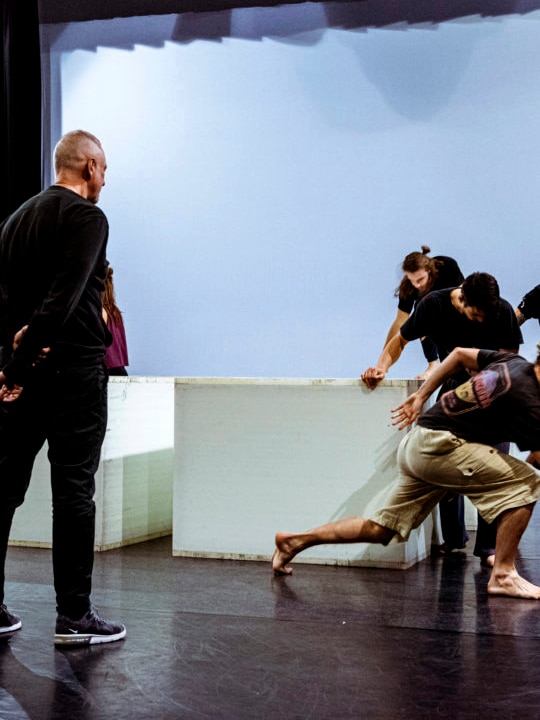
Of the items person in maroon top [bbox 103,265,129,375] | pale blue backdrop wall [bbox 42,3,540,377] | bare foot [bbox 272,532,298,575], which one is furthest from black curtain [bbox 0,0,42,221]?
bare foot [bbox 272,532,298,575]

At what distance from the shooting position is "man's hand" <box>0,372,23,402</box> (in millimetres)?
2605

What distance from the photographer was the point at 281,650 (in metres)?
2.62

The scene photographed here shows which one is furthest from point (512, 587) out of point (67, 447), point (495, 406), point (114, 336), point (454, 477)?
point (114, 336)

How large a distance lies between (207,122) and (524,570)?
380cm

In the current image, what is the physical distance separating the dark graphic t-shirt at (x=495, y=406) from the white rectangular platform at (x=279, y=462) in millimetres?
474

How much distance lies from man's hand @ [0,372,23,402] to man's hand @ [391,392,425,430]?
1.50 metres

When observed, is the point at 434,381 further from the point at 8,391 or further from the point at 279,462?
the point at 8,391

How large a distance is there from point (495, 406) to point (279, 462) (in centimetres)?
104

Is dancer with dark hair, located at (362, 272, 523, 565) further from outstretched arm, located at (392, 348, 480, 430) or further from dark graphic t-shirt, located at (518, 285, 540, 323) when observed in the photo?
dark graphic t-shirt, located at (518, 285, 540, 323)

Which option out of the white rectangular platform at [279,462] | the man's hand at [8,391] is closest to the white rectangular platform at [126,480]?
the white rectangular platform at [279,462]

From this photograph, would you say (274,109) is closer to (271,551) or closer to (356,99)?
(356,99)

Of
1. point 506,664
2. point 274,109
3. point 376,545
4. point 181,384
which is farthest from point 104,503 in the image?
point 274,109

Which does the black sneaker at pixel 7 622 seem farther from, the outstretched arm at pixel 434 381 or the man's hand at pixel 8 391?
the outstretched arm at pixel 434 381

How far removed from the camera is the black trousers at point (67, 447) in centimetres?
267
